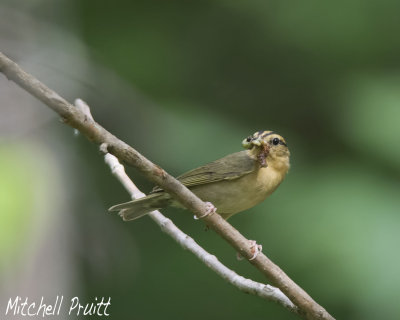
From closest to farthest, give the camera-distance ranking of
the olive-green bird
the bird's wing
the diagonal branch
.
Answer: the diagonal branch, the olive-green bird, the bird's wing

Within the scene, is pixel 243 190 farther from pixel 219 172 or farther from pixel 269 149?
pixel 269 149

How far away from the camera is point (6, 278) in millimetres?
4465

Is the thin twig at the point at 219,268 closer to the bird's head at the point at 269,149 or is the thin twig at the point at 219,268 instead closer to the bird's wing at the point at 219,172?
the bird's wing at the point at 219,172

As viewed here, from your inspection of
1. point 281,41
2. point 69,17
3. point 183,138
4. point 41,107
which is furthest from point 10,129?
point 281,41

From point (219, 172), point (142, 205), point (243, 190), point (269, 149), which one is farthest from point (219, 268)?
point (269, 149)

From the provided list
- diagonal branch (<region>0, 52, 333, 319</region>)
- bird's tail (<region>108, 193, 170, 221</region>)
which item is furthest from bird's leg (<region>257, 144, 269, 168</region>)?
diagonal branch (<region>0, 52, 333, 319</region>)

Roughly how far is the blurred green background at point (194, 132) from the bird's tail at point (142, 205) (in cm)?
66

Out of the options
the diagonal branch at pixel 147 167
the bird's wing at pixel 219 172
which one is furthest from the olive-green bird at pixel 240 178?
the diagonal branch at pixel 147 167

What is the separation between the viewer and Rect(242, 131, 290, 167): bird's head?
473 centimetres

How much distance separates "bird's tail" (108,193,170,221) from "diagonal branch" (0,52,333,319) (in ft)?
4.10

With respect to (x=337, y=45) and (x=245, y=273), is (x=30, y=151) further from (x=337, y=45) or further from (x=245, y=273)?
(x=337, y=45)

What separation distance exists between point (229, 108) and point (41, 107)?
6.23ft

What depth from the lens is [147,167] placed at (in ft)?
8.87

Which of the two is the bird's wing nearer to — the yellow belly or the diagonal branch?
the yellow belly
